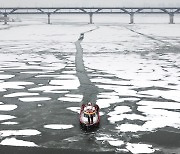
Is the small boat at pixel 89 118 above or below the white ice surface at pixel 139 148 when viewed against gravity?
above

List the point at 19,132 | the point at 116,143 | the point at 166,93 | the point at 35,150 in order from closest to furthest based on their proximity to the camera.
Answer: the point at 35,150 → the point at 116,143 → the point at 19,132 → the point at 166,93

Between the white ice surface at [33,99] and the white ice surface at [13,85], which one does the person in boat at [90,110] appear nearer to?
the white ice surface at [33,99]

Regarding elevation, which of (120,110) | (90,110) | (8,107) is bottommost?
(120,110)

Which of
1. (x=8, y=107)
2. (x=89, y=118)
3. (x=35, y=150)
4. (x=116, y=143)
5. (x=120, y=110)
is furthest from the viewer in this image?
(x=8, y=107)

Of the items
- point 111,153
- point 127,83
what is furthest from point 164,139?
point 127,83

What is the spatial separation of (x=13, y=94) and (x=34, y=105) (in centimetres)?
182

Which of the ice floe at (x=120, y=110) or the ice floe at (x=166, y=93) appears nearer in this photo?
the ice floe at (x=120, y=110)

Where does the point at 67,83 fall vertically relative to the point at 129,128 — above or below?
above

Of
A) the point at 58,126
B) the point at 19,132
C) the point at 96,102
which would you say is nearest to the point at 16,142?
the point at 19,132

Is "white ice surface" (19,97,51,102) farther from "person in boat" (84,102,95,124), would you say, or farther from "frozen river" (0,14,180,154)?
"person in boat" (84,102,95,124)

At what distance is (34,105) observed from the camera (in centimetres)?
1059

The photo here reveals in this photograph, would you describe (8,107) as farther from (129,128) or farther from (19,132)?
(129,128)

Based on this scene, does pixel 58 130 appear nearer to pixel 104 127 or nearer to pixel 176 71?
pixel 104 127

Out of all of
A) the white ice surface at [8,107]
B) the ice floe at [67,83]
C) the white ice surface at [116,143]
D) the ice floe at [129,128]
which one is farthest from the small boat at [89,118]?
the ice floe at [67,83]
